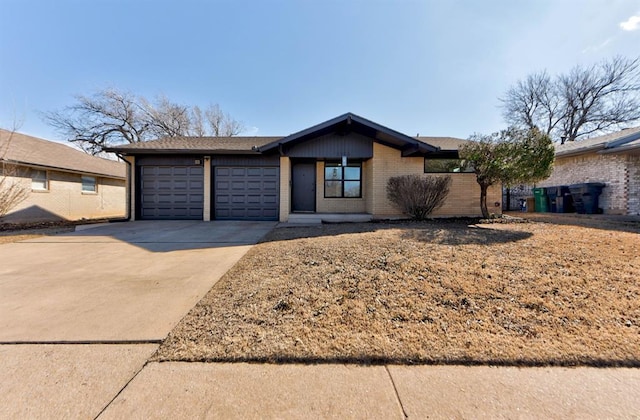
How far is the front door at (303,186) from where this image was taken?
11.7m

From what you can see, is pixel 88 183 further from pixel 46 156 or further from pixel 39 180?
pixel 39 180

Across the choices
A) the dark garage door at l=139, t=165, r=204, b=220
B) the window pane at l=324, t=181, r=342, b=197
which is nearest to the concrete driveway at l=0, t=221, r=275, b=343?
the dark garage door at l=139, t=165, r=204, b=220

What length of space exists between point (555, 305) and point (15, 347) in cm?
555

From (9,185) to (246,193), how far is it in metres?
9.47

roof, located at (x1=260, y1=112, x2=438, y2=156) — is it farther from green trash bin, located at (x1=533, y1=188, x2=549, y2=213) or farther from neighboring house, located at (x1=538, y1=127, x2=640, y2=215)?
green trash bin, located at (x1=533, y1=188, x2=549, y2=213)

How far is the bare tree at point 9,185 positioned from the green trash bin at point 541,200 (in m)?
22.9

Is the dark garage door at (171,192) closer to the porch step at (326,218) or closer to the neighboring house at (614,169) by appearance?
the porch step at (326,218)

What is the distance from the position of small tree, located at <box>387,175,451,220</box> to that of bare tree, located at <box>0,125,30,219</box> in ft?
45.5

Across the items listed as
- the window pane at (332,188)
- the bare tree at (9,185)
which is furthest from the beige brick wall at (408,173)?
the bare tree at (9,185)

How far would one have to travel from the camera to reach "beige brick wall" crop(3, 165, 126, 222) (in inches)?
457

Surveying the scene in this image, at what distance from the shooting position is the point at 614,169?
1147cm

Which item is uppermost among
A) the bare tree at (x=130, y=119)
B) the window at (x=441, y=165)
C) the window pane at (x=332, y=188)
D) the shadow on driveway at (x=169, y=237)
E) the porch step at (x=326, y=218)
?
the bare tree at (x=130, y=119)

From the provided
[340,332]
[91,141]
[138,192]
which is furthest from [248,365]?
[91,141]

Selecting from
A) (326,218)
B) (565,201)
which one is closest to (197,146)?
(326,218)
